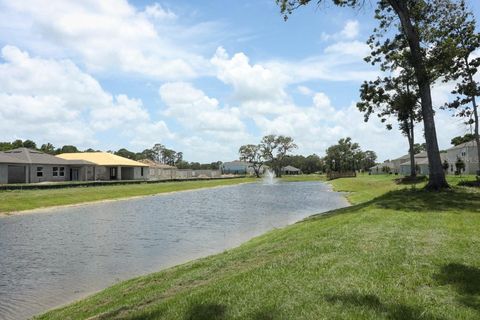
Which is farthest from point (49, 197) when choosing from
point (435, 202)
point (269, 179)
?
point (269, 179)

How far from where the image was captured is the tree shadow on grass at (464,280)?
6207 millimetres

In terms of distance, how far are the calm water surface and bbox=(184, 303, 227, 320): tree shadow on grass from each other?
5.26 meters

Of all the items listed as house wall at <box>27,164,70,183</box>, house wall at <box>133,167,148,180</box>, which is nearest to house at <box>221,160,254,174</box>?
house wall at <box>133,167,148,180</box>

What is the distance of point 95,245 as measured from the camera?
60.1 feet

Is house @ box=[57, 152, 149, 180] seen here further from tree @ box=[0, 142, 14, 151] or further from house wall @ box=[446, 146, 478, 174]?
house wall @ box=[446, 146, 478, 174]

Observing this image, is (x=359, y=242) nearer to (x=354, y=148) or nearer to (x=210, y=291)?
(x=210, y=291)

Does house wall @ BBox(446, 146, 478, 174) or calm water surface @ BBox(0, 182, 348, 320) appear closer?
calm water surface @ BBox(0, 182, 348, 320)

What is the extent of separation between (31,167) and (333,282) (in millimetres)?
50539

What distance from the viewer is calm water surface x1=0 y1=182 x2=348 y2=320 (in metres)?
12.0

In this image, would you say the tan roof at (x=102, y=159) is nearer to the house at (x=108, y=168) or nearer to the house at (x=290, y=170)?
the house at (x=108, y=168)

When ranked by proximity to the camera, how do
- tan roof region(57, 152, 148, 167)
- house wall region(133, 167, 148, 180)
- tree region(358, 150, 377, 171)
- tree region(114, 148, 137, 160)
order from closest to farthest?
tan roof region(57, 152, 148, 167) → house wall region(133, 167, 148, 180) → tree region(114, 148, 137, 160) → tree region(358, 150, 377, 171)

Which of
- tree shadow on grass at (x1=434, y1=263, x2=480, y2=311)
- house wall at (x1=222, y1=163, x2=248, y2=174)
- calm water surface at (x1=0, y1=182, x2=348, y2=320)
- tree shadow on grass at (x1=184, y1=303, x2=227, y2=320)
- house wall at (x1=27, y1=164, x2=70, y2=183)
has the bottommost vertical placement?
calm water surface at (x1=0, y1=182, x2=348, y2=320)

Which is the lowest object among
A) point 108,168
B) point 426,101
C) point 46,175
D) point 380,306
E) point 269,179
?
point 380,306

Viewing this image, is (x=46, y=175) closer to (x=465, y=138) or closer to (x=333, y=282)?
(x=465, y=138)
